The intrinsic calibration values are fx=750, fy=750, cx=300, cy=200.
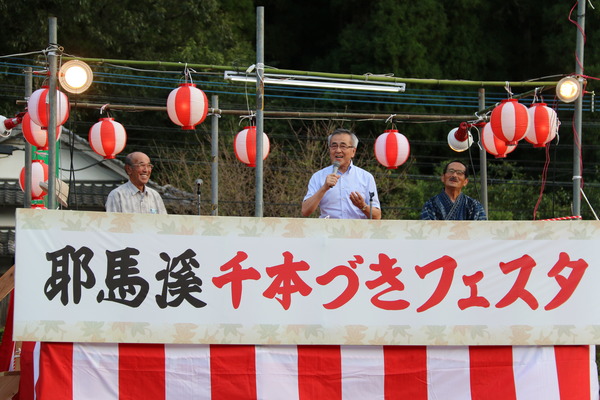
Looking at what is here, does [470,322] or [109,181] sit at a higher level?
[109,181]

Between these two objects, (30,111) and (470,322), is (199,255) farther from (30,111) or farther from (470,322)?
(30,111)

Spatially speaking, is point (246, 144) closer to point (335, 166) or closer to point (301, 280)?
point (335, 166)

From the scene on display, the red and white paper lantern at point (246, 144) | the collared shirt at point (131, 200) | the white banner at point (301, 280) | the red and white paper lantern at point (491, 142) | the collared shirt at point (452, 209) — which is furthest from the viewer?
the red and white paper lantern at point (246, 144)

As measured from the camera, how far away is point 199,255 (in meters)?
3.88

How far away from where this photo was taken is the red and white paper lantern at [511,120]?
21.8ft

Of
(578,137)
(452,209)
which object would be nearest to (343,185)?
(452,209)

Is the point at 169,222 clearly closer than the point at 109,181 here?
Yes

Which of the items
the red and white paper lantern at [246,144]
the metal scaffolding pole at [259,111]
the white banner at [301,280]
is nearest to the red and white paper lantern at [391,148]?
the red and white paper lantern at [246,144]

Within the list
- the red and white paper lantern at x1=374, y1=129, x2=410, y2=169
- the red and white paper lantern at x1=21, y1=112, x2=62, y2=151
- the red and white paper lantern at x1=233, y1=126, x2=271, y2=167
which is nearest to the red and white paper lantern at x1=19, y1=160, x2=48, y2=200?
the red and white paper lantern at x1=21, y1=112, x2=62, y2=151

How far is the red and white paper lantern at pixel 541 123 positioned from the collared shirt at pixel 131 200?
3503 millimetres

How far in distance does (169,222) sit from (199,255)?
0.23m

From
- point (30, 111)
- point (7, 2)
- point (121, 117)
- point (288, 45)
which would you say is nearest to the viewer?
point (30, 111)

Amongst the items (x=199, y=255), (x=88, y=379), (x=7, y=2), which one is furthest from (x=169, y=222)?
(x=7, y=2)

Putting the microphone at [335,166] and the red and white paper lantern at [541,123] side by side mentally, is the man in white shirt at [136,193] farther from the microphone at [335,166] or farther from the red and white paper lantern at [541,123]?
the red and white paper lantern at [541,123]
